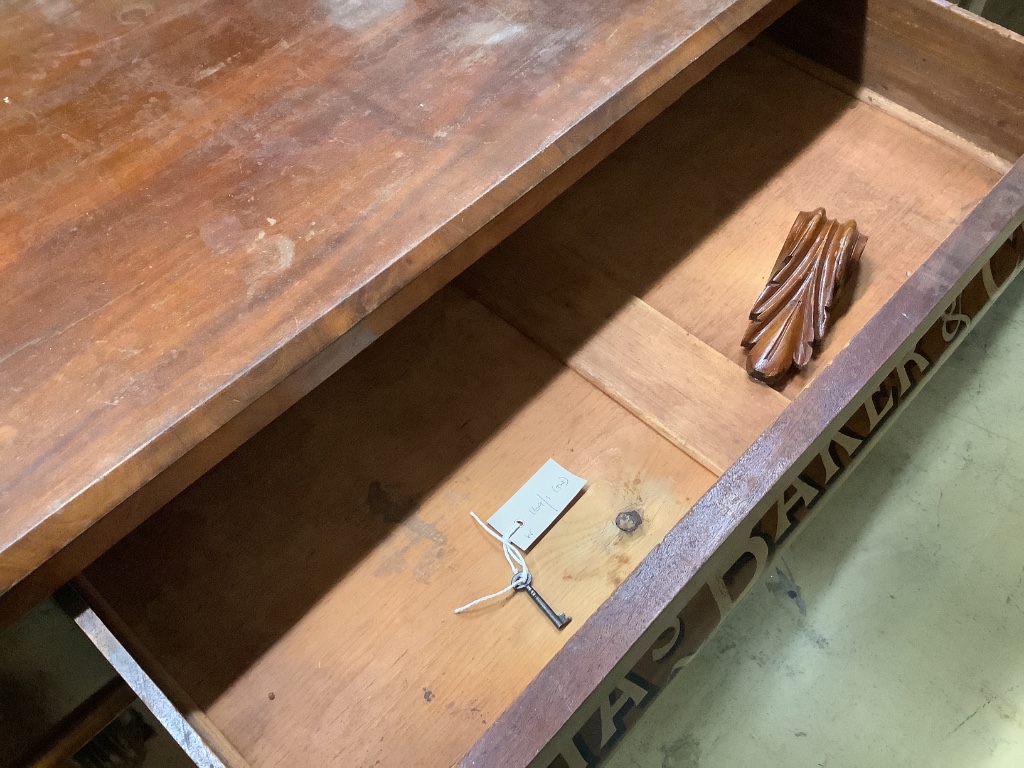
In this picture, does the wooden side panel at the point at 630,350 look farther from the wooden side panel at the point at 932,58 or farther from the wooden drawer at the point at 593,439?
the wooden side panel at the point at 932,58

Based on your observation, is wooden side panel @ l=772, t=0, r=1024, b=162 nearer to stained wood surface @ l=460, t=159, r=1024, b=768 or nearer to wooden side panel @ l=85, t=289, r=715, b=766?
stained wood surface @ l=460, t=159, r=1024, b=768

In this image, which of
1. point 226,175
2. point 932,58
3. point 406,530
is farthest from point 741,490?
point 932,58

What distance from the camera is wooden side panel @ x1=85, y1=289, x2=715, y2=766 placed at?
67cm

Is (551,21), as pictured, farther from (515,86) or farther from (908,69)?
(908,69)

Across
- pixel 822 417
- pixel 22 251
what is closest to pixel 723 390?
pixel 822 417

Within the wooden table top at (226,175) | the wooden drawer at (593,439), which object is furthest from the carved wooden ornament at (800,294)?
the wooden table top at (226,175)

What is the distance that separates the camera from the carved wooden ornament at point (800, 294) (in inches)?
31.7

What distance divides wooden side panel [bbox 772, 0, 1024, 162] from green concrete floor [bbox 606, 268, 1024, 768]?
41 cm

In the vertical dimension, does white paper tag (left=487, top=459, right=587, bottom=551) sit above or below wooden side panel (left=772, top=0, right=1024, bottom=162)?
below

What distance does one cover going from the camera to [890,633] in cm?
100

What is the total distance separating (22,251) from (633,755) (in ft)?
2.67

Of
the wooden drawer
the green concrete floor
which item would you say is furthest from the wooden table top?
the green concrete floor

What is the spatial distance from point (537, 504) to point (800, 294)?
1.17ft

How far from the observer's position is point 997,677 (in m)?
0.97
